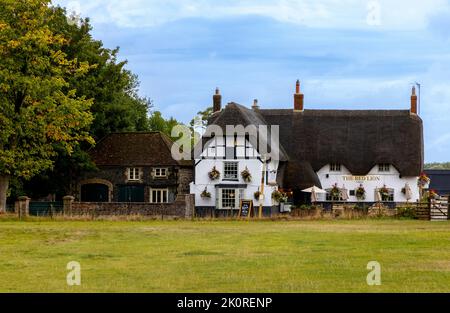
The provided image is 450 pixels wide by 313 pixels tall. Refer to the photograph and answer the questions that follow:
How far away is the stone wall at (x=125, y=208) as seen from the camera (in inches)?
2152

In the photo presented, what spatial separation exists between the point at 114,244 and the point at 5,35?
29006mm

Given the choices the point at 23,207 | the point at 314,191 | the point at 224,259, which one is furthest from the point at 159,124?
the point at 224,259

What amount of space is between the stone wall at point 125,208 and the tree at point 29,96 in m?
4.96

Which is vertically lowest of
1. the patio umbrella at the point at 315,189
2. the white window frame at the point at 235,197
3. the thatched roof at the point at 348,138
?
the white window frame at the point at 235,197

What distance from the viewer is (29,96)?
5831cm

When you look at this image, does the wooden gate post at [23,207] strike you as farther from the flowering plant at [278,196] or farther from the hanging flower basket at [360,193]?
the hanging flower basket at [360,193]

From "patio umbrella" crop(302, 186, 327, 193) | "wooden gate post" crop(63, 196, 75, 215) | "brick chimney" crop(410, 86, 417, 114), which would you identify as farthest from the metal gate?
"brick chimney" crop(410, 86, 417, 114)

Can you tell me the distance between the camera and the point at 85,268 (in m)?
23.6

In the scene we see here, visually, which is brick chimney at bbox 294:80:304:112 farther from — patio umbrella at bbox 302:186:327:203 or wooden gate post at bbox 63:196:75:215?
wooden gate post at bbox 63:196:75:215

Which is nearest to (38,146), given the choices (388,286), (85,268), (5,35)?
(5,35)

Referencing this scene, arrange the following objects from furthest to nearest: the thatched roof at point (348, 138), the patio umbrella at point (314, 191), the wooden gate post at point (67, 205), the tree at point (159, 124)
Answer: the tree at point (159, 124)
the thatched roof at point (348, 138)
the patio umbrella at point (314, 191)
the wooden gate post at point (67, 205)

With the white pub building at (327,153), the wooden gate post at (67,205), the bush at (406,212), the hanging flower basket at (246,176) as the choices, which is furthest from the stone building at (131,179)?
the bush at (406,212)
